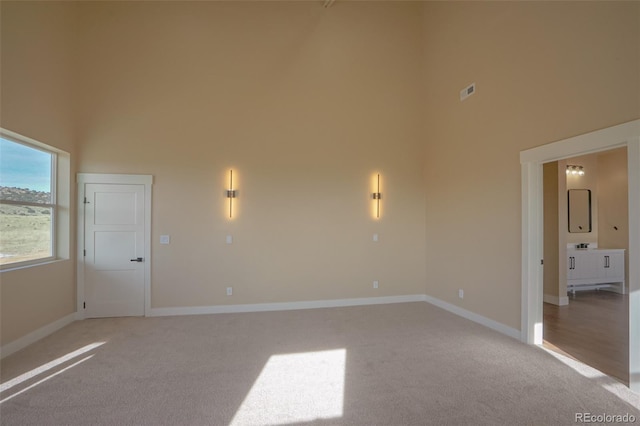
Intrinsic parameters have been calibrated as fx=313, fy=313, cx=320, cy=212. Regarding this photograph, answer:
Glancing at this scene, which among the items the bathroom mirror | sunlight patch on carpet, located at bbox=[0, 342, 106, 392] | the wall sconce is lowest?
sunlight patch on carpet, located at bbox=[0, 342, 106, 392]

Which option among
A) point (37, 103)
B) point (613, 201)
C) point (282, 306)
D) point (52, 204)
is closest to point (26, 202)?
point (52, 204)

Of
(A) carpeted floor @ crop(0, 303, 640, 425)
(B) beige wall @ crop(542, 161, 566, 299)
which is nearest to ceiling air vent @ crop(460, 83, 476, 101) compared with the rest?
(B) beige wall @ crop(542, 161, 566, 299)

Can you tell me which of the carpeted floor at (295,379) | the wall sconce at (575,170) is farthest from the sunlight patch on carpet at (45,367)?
the wall sconce at (575,170)

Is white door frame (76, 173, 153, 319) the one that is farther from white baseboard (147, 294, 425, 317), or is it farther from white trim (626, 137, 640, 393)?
white trim (626, 137, 640, 393)

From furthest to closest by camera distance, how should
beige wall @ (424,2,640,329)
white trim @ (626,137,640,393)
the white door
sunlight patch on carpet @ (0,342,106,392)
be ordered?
the white door < beige wall @ (424,2,640,329) < sunlight patch on carpet @ (0,342,106,392) < white trim @ (626,137,640,393)

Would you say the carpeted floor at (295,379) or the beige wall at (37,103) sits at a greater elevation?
the beige wall at (37,103)

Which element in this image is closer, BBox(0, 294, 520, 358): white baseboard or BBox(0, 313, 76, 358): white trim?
BBox(0, 313, 76, 358): white trim

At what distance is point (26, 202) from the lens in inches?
148

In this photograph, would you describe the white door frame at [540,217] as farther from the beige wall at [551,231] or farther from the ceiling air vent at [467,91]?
the beige wall at [551,231]

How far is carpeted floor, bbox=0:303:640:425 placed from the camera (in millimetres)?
2328

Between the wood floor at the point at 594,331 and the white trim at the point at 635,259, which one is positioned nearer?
the white trim at the point at 635,259

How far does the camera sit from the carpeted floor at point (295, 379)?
233cm

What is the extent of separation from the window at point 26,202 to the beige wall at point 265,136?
23.1 inches

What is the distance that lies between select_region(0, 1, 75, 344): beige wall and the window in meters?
0.19
